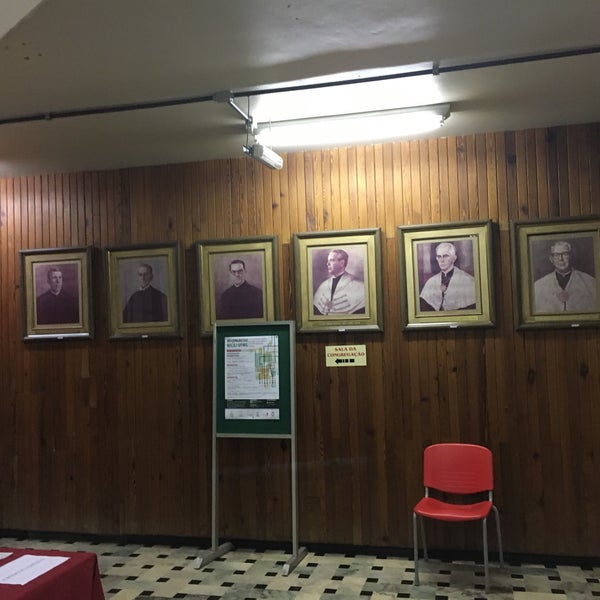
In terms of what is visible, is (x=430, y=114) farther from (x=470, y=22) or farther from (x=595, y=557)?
(x=595, y=557)

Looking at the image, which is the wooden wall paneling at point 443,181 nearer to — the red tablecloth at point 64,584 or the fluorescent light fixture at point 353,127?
the fluorescent light fixture at point 353,127

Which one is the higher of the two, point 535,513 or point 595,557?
point 535,513

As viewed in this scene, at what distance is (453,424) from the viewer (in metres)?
4.19

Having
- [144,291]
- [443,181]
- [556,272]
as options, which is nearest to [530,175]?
[443,181]

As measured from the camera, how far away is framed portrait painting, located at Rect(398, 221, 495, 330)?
13.6 ft

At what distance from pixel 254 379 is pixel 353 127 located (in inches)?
71.5

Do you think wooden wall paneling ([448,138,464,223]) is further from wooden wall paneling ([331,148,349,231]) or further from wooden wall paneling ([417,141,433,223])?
wooden wall paneling ([331,148,349,231])

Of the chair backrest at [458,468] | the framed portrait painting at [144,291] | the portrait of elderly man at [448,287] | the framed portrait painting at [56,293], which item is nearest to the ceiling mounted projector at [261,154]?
the framed portrait painting at [144,291]

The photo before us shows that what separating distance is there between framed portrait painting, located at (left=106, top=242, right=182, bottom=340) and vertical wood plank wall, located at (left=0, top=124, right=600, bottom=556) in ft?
0.28

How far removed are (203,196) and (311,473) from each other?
2.17 metres

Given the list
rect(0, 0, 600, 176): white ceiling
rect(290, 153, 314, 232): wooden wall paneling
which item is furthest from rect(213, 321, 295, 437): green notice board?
rect(0, 0, 600, 176): white ceiling

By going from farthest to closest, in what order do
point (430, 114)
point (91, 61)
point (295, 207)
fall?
1. point (295, 207)
2. point (430, 114)
3. point (91, 61)

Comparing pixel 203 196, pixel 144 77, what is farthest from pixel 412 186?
pixel 144 77

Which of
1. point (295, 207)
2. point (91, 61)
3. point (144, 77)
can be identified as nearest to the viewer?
point (91, 61)
